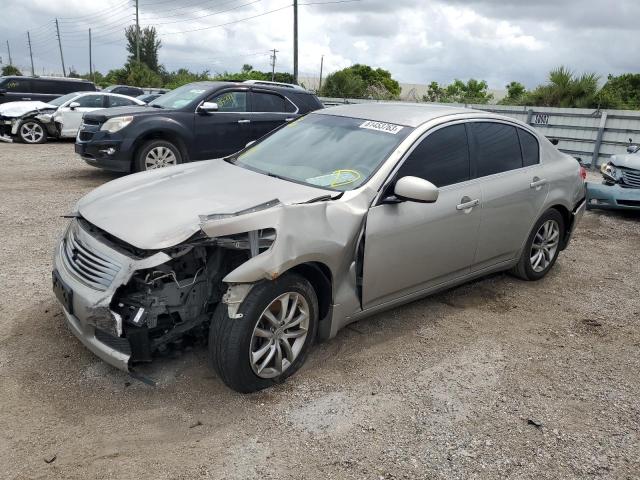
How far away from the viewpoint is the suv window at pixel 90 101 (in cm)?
1432

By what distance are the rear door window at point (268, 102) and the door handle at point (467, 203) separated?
6.03 meters

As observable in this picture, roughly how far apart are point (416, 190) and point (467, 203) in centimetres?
83

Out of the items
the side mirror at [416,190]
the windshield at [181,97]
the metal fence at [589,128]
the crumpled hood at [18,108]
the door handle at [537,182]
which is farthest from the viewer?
the metal fence at [589,128]

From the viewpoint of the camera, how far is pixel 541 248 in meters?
5.30

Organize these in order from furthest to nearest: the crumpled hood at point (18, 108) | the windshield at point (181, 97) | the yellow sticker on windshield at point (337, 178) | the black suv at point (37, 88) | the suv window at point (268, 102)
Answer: the black suv at point (37, 88), the crumpled hood at point (18, 108), the suv window at point (268, 102), the windshield at point (181, 97), the yellow sticker on windshield at point (337, 178)

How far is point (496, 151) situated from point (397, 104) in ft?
3.08

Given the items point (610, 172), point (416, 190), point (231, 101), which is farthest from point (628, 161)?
point (416, 190)

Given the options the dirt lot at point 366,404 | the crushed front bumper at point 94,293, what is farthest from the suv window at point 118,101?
the crushed front bumper at point 94,293

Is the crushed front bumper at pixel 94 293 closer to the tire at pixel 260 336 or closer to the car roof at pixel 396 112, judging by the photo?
the tire at pixel 260 336


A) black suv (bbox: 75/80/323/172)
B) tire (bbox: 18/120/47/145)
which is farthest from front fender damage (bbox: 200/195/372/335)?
tire (bbox: 18/120/47/145)

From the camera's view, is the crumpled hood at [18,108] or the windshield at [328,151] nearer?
the windshield at [328,151]

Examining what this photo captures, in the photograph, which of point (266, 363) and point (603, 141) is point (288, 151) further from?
point (603, 141)

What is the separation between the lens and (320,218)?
128 inches

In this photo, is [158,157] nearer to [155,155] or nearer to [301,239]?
[155,155]
